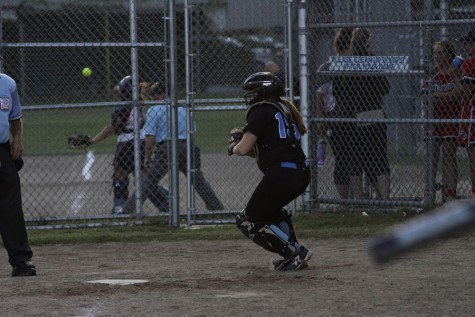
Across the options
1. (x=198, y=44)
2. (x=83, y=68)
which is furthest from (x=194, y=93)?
(x=83, y=68)

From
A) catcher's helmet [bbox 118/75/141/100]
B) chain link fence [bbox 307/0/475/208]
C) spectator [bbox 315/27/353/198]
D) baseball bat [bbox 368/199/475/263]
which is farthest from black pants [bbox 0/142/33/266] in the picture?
baseball bat [bbox 368/199/475/263]

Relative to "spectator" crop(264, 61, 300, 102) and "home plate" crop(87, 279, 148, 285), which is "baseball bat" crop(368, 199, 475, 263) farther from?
"spectator" crop(264, 61, 300, 102)

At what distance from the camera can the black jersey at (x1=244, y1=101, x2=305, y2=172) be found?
7996 millimetres

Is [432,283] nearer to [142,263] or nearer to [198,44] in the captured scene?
[142,263]

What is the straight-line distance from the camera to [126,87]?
11.5 metres

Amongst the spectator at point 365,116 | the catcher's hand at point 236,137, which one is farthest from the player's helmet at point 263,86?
the spectator at point 365,116

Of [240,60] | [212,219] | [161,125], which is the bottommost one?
[212,219]

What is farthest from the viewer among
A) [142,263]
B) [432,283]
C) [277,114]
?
[142,263]

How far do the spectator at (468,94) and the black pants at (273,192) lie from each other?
3.35 m

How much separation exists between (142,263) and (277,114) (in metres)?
1.98

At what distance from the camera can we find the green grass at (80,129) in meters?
15.8

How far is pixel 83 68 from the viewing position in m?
11.5

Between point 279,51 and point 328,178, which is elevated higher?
point 279,51

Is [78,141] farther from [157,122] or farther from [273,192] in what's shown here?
[273,192]
